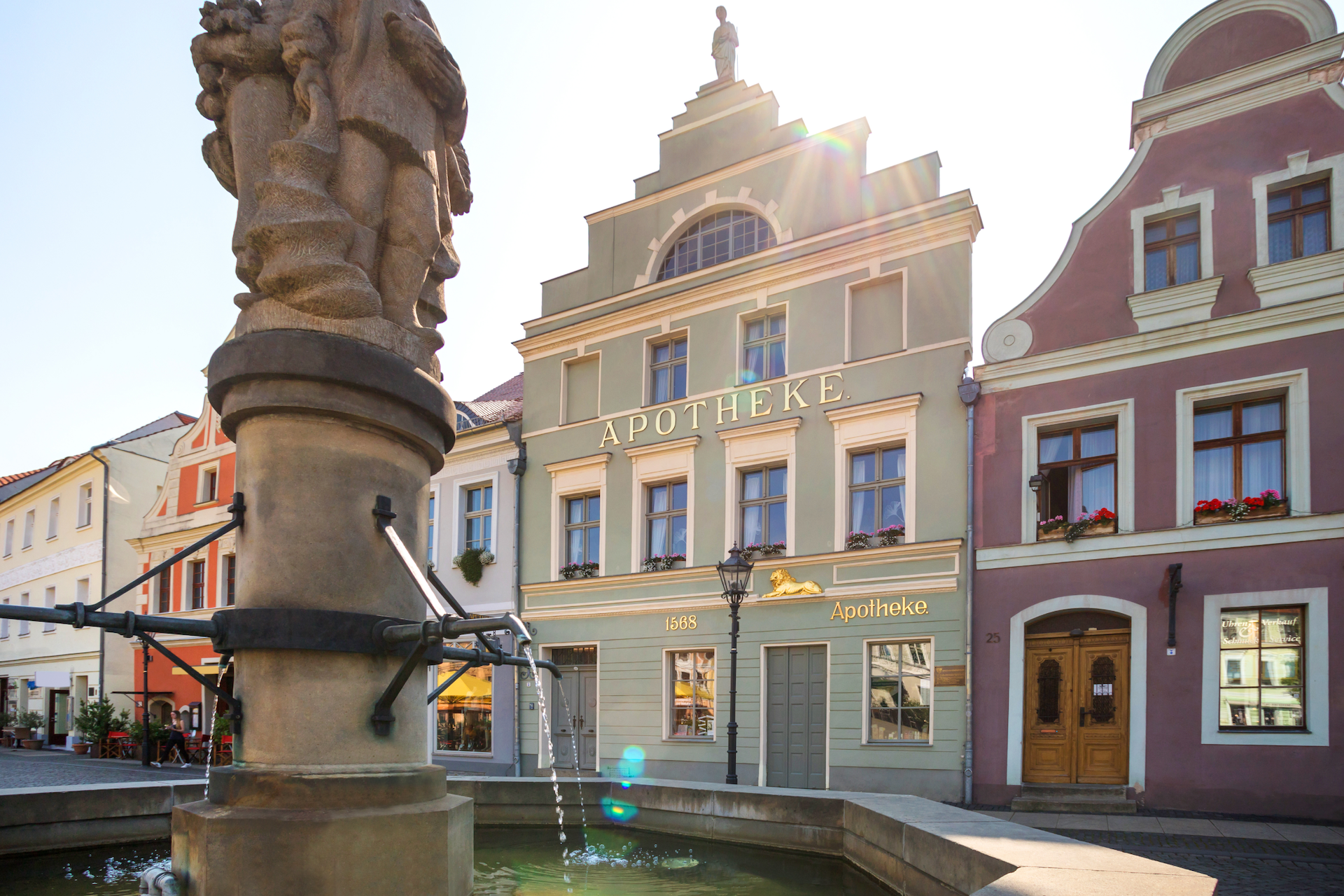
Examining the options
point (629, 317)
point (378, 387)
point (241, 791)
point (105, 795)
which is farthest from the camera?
point (629, 317)

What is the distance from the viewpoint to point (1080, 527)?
49.6 ft

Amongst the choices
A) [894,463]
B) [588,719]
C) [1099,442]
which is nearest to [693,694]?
[588,719]

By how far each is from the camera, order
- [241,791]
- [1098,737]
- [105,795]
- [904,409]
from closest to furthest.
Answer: [241,791] < [105,795] < [1098,737] < [904,409]

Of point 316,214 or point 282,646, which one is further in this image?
point 316,214

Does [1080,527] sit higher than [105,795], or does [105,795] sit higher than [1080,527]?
[1080,527]

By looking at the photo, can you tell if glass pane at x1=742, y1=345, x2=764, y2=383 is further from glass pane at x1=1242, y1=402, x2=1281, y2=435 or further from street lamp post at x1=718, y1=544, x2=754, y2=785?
glass pane at x1=1242, y1=402, x2=1281, y2=435

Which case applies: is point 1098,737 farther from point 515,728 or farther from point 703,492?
point 515,728

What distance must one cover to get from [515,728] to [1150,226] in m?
16.4

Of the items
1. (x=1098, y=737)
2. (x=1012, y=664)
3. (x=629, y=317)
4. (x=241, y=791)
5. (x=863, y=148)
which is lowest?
(x=1098, y=737)

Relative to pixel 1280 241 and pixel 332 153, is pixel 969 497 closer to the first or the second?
pixel 1280 241

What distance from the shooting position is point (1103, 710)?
14.8 meters

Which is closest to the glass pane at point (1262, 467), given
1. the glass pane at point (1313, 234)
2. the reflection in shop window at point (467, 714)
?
the glass pane at point (1313, 234)

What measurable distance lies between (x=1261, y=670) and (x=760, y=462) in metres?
9.13

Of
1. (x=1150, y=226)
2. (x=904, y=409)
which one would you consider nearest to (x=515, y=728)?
(x=904, y=409)
